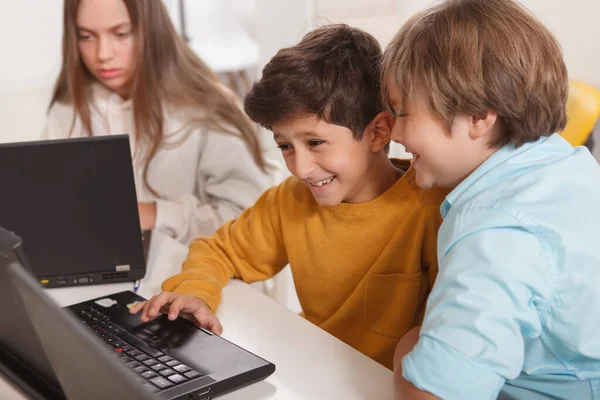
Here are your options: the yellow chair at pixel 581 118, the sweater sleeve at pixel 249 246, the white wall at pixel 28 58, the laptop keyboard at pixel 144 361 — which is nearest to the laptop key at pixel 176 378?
the laptop keyboard at pixel 144 361

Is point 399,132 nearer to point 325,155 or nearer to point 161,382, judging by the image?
point 325,155

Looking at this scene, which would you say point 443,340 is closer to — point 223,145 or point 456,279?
point 456,279

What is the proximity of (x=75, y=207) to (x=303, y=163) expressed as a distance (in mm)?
394

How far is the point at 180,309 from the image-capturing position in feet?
3.57

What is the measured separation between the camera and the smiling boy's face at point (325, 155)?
1.12 meters

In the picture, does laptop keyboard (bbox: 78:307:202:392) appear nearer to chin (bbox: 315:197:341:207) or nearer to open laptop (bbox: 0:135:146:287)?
open laptop (bbox: 0:135:146:287)

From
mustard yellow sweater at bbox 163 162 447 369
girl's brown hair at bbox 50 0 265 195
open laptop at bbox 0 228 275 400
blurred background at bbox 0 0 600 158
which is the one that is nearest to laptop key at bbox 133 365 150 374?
open laptop at bbox 0 228 275 400

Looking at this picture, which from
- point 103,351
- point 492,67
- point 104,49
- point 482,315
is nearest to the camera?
point 103,351

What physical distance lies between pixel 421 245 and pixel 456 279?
1.19 ft

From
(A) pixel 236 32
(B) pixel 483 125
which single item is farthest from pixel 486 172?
(A) pixel 236 32

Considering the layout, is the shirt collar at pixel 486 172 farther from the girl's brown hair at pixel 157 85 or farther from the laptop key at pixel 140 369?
the girl's brown hair at pixel 157 85

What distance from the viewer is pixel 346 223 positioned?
1.22 m

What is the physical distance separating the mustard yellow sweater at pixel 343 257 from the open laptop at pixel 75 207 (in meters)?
0.13

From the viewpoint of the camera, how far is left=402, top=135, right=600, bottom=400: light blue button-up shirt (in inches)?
29.8
